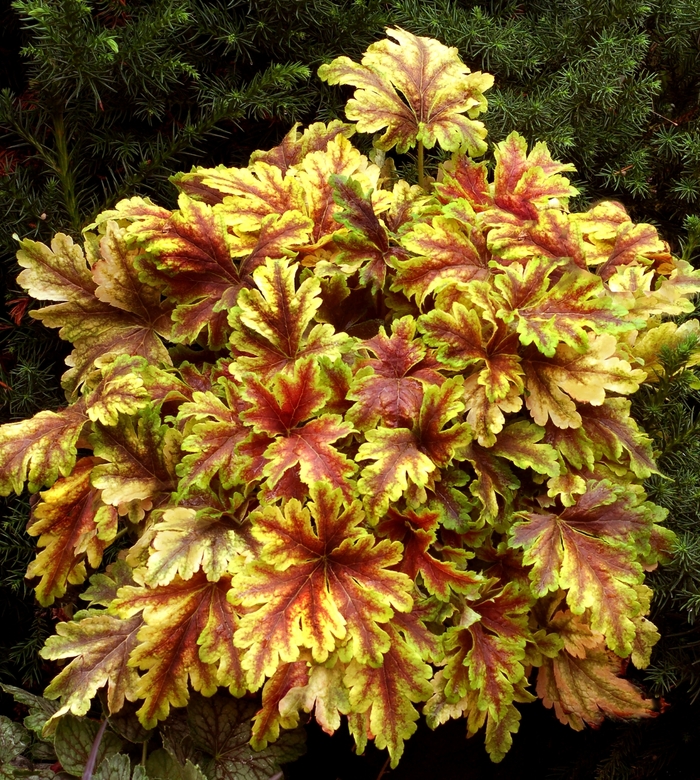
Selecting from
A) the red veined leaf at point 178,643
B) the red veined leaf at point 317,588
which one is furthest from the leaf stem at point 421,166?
the red veined leaf at point 178,643

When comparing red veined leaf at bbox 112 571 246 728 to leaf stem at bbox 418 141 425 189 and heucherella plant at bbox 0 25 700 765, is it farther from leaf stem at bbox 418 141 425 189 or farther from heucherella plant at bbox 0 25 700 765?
leaf stem at bbox 418 141 425 189

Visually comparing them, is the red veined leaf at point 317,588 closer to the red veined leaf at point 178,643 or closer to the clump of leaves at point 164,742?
the red veined leaf at point 178,643

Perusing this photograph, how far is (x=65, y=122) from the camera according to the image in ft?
4.76

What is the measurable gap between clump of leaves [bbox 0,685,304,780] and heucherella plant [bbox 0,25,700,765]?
12cm

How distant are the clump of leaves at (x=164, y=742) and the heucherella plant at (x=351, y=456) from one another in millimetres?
115

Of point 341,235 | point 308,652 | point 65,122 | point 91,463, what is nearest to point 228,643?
point 308,652

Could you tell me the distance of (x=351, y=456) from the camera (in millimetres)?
1108

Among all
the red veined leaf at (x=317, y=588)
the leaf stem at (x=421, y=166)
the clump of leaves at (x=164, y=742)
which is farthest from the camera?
the leaf stem at (x=421, y=166)

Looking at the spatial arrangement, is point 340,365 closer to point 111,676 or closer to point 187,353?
point 187,353

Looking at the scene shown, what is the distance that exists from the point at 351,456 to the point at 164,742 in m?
0.52

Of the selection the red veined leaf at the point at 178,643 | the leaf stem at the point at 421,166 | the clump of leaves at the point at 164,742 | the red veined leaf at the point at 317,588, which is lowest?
the clump of leaves at the point at 164,742

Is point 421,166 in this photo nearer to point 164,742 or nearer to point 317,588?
point 317,588

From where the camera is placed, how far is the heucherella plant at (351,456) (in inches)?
39.2

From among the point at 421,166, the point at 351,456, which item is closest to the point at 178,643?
the point at 351,456
